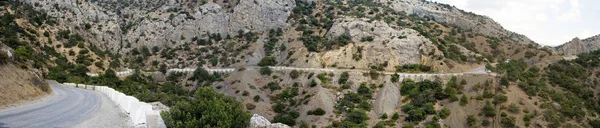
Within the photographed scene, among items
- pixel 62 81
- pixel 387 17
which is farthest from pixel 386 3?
pixel 62 81

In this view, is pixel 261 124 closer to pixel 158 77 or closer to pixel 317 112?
pixel 317 112

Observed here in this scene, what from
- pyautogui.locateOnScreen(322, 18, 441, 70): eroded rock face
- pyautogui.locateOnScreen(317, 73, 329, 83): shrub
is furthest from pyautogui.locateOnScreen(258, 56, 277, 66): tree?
pyautogui.locateOnScreen(317, 73, 329, 83): shrub

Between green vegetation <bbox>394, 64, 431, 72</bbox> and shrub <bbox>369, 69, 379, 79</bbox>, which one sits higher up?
green vegetation <bbox>394, 64, 431, 72</bbox>

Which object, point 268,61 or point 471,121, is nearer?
point 471,121

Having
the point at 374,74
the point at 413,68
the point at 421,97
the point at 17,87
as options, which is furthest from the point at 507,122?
the point at 17,87

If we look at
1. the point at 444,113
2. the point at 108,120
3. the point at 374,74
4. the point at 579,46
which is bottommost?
the point at 444,113

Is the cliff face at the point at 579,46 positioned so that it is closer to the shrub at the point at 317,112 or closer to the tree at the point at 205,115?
the shrub at the point at 317,112

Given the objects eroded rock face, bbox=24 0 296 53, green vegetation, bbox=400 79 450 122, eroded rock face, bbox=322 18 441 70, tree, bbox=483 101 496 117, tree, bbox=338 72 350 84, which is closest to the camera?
tree, bbox=483 101 496 117

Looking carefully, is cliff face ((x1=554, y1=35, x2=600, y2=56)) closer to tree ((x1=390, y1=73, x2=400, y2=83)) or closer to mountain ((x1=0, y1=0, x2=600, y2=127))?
mountain ((x1=0, y1=0, x2=600, y2=127))
